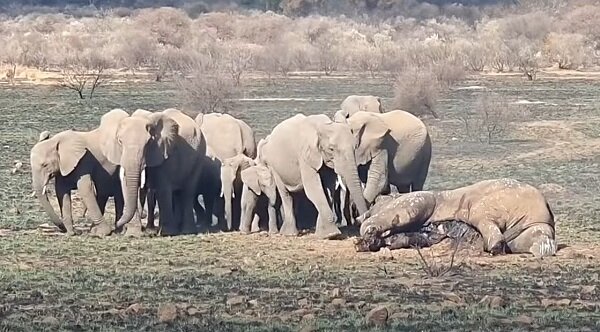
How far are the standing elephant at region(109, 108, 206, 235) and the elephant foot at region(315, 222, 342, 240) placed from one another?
1.93 metres

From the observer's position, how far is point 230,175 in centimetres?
1895

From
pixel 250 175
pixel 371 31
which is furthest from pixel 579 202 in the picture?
pixel 371 31

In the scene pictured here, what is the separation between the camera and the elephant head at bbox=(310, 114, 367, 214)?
1716 centimetres

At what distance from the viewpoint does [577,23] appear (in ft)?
261

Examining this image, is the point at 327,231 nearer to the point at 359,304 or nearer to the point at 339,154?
the point at 339,154

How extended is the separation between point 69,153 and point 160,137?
1092mm

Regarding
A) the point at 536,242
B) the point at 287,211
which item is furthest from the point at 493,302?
the point at 287,211

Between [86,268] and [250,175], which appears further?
[250,175]

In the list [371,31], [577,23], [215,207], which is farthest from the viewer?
[371,31]

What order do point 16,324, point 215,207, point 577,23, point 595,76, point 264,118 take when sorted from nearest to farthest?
point 16,324, point 215,207, point 264,118, point 595,76, point 577,23

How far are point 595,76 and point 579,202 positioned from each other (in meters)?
38.5

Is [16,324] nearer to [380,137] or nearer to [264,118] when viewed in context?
[380,137]

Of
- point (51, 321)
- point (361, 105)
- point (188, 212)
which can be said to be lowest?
point (188, 212)

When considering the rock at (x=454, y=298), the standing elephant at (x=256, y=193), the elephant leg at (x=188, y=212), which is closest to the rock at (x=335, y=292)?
the rock at (x=454, y=298)
